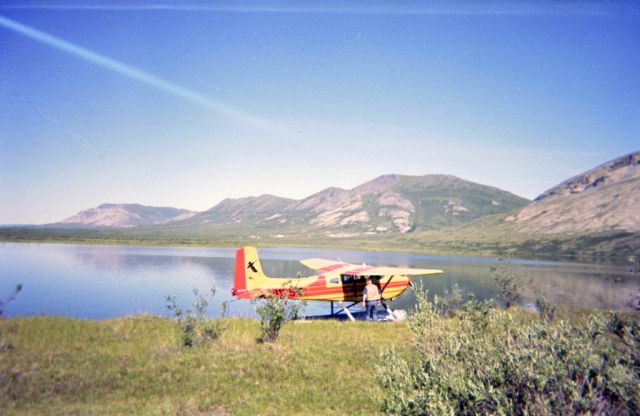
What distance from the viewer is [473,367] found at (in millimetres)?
5109

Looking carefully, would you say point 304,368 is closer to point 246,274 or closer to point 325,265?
point 246,274

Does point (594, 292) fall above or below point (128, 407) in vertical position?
below

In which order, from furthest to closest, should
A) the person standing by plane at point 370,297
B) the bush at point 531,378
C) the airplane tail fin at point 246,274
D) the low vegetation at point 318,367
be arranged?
the airplane tail fin at point 246,274 → the person standing by plane at point 370,297 → the low vegetation at point 318,367 → the bush at point 531,378

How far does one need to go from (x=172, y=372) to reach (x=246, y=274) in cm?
1131

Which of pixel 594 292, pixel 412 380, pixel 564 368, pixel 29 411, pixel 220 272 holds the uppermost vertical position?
pixel 564 368

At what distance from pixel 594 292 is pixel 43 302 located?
6481 cm

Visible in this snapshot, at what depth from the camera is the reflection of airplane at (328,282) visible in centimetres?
1834

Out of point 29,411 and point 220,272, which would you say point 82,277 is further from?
point 29,411

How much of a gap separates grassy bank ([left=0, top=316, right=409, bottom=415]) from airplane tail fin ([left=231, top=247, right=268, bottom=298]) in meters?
6.65

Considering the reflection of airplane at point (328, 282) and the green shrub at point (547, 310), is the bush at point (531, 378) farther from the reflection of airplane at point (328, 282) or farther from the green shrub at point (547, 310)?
the reflection of airplane at point (328, 282)

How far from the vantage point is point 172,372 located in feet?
27.1

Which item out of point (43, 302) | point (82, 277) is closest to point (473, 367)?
point (43, 302)

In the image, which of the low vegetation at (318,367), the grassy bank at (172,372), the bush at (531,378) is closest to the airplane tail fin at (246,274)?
the low vegetation at (318,367)

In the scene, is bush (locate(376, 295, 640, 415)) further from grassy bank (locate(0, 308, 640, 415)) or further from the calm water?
the calm water
